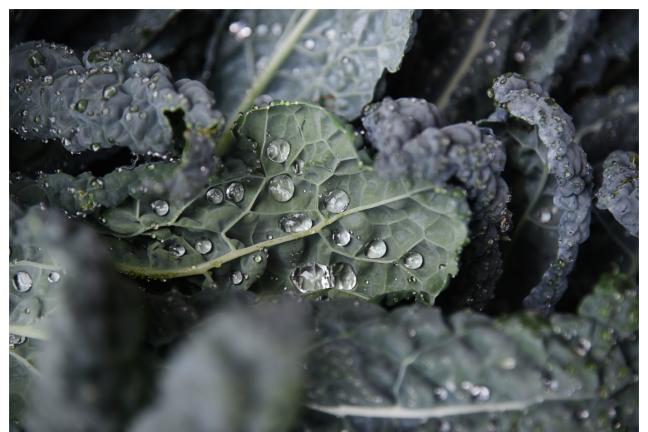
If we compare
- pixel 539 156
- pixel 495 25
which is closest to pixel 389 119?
pixel 539 156

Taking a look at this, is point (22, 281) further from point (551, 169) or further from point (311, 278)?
point (551, 169)

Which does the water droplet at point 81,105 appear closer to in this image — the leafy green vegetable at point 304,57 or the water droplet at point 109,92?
the water droplet at point 109,92

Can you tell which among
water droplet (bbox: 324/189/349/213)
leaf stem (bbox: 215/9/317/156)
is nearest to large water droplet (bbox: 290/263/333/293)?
water droplet (bbox: 324/189/349/213)

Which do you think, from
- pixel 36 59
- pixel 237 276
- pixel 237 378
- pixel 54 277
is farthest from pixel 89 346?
pixel 36 59

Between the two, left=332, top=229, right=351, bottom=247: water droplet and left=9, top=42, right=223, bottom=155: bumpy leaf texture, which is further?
left=332, top=229, right=351, bottom=247: water droplet

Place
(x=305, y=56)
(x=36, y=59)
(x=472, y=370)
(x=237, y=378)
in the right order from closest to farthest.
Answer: (x=237, y=378) < (x=472, y=370) < (x=36, y=59) < (x=305, y=56)

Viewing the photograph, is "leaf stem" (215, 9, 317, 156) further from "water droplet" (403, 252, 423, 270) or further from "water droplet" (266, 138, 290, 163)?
"water droplet" (403, 252, 423, 270)

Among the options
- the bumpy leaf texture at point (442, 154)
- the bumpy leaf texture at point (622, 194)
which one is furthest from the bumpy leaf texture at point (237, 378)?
the bumpy leaf texture at point (622, 194)
